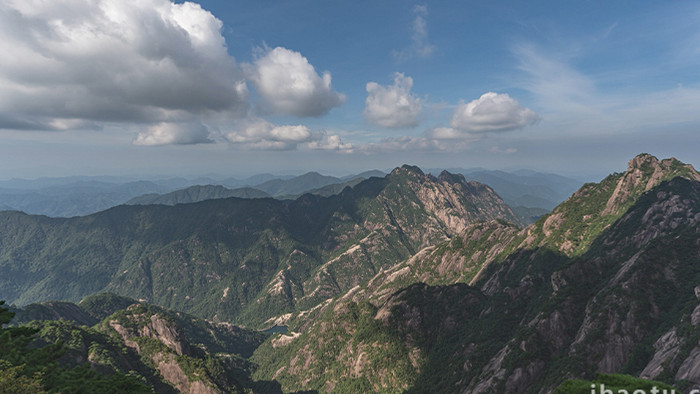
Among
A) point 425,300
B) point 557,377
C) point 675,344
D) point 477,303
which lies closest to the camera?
point 675,344

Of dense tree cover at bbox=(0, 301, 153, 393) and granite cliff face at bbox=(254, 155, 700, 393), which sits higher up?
dense tree cover at bbox=(0, 301, 153, 393)

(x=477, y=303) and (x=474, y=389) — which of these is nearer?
(x=474, y=389)

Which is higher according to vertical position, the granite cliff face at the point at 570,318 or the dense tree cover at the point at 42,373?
the dense tree cover at the point at 42,373

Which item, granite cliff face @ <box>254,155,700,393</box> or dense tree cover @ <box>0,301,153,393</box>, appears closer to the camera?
dense tree cover @ <box>0,301,153,393</box>

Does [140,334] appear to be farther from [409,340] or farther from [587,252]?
[587,252]

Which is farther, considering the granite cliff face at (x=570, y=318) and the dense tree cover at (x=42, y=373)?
the granite cliff face at (x=570, y=318)

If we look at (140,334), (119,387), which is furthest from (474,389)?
(140,334)

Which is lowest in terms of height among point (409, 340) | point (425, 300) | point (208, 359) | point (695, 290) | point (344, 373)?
point (344, 373)

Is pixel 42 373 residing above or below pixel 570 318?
above

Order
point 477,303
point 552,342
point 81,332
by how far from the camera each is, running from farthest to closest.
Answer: point 477,303
point 81,332
point 552,342

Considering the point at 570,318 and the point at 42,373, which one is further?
the point at 570,318

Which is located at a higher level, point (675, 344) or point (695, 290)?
point (695, 290)
